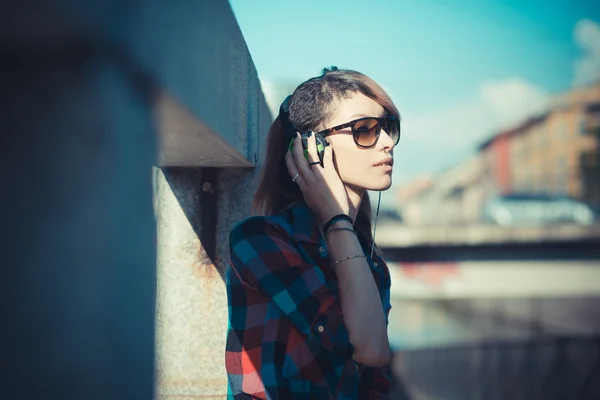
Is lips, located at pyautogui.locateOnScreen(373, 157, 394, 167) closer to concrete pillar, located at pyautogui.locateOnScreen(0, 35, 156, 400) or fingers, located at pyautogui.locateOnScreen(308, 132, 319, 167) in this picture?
fingers, located at pyautogui.locateOnScreen(308, 132, 319, 167)

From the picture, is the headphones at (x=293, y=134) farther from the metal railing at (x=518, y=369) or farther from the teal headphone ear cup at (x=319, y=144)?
the metal railing at (x=518, y=369)

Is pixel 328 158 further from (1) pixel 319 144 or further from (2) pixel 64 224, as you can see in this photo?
(2) pixel 64 224

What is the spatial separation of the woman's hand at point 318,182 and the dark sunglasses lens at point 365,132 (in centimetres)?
12

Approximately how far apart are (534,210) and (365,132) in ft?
141

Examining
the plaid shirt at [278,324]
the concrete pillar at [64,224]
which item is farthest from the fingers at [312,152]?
the concrete pillar at [64,224]

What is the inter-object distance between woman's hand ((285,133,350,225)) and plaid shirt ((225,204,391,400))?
0.24 m

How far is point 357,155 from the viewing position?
223cm

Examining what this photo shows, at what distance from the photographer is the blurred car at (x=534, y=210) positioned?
129 ft

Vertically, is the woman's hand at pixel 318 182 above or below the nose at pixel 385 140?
below

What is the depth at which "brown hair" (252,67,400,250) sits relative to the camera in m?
2.27

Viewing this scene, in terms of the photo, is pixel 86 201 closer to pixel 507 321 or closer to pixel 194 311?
pixel 194 311

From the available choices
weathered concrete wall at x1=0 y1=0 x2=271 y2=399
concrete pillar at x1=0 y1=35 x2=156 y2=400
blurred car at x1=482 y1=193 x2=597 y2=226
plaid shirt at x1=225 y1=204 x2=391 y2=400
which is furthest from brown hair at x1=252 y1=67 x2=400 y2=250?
blurred car at x1=482 y1=193 x2=597 y2=226

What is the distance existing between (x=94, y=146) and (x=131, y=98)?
12 centimetres

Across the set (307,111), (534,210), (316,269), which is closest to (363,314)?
(316,269)
